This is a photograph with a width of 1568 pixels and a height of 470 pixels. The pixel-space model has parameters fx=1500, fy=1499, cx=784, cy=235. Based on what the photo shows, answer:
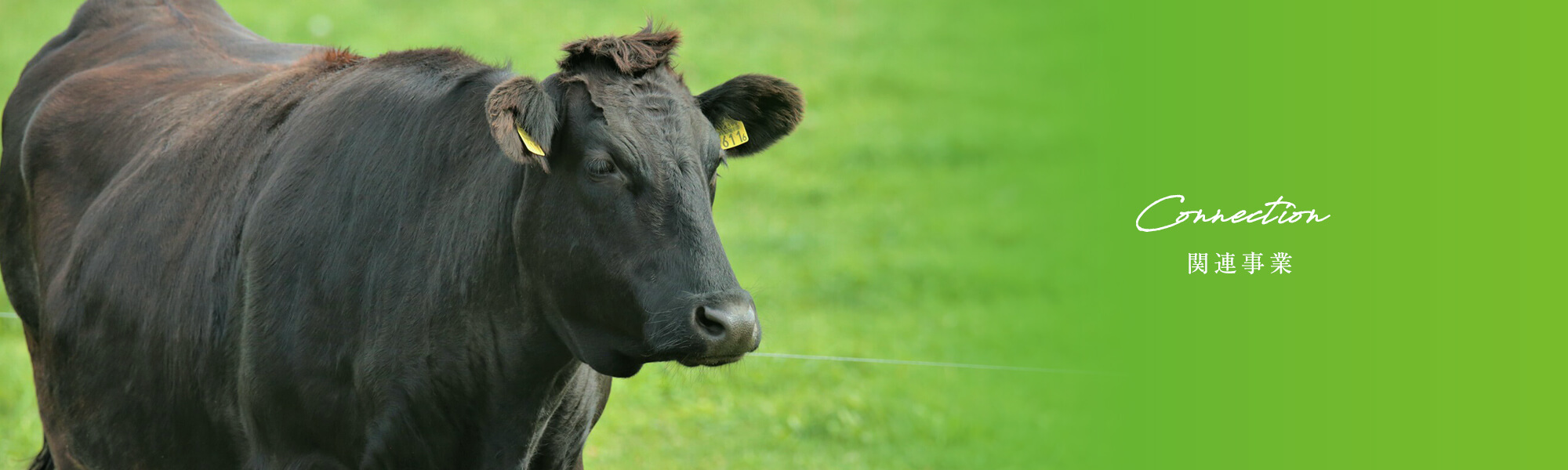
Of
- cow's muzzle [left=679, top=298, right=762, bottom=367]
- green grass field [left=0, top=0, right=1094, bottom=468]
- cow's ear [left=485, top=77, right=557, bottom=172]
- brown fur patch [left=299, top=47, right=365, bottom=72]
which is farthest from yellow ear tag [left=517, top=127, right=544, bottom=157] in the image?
green grass field [left=0, top=0, right=1094, bottom=468]

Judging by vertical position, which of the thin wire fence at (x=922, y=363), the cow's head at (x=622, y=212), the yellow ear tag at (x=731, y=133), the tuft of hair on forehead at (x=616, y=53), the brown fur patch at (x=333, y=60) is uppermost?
the brown fur patch at (x=333, y=60)

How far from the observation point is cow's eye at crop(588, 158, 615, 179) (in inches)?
143

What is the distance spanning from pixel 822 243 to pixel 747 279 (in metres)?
1.25

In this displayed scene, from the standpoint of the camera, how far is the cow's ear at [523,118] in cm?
356

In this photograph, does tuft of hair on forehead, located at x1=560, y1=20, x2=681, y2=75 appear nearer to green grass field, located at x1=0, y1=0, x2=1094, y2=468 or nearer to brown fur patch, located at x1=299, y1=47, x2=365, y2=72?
brown fur patch, located at x1=299, y1=47, x2=365, y2=72

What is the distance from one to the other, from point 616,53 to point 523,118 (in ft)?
1.11

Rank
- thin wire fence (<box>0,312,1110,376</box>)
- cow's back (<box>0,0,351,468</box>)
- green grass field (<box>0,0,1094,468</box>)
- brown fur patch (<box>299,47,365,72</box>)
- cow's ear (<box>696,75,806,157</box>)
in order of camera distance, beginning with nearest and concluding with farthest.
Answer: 1. cow's ear (<box>696,75,806,157</box>)
2. cow's back (<box>0,0,351,468</box>)
3. brown fur patch (<box>299,47,365,72</box>)
4. thin wire fence (<box>0,312,1110,376</box>)
5. green grass field (<box>0,0,1094,468</box>)

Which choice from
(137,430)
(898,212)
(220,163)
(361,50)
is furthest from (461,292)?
(361,50)

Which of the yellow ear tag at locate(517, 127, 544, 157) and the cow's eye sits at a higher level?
the yellow ear tag at locate(517, 127, 544, 157)

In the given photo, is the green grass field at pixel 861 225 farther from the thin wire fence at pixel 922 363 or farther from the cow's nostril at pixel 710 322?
the cow's nostril at pixel 710 322

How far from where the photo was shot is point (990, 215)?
12594 millimetres

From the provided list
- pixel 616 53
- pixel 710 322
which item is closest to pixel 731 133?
pixel 616 53

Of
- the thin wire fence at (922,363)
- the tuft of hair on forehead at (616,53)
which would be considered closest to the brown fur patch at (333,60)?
the tuft of hair on forehead at (616,53)

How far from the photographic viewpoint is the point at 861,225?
484 inches
